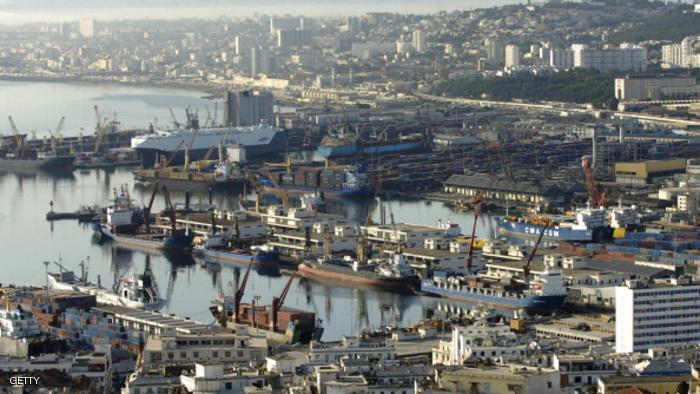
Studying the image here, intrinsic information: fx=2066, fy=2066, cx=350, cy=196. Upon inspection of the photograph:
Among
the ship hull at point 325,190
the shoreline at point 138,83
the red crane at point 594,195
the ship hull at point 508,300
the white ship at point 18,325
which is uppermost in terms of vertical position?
the white ship at point 18,325

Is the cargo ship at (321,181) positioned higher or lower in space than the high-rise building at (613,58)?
lower

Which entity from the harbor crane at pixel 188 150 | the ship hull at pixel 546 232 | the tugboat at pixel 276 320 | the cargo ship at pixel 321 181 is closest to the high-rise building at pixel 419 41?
the harbor crane at pixel 188 150

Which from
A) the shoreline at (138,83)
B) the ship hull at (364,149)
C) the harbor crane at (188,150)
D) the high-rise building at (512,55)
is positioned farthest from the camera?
the shoreline at (138,83)

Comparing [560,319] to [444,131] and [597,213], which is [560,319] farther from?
[444,131]

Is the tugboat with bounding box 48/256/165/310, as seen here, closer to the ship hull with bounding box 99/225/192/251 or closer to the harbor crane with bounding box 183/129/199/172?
the ship hull with bounding box 99/225/192/251

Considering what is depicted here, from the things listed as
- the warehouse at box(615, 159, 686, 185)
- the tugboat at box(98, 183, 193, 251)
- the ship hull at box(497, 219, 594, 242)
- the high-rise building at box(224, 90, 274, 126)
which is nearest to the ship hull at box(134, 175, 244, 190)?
the tugboat at box(98, 183, 193, 251)

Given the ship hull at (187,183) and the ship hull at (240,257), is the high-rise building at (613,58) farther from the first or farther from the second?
the ship hull at (240,257)

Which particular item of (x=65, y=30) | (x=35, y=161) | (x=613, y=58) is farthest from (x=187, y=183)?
(x=65, y=30)
